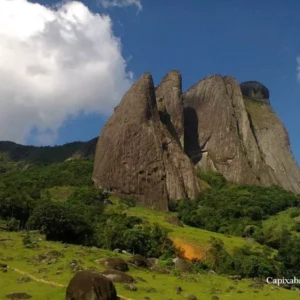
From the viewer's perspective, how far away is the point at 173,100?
14138 centimetres

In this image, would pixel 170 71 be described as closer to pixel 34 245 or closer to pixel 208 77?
pixel 208 77

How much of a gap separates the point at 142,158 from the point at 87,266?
67.4 m

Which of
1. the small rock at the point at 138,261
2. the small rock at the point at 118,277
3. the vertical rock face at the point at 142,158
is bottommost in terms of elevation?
the small rock at the point at 118,277

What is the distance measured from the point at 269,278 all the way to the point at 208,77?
111 metres

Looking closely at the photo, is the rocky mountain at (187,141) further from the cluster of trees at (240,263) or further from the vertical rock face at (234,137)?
the cluster of trees at (240,263)

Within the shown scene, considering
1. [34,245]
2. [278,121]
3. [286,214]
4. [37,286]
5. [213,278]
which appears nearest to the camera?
[37,286]

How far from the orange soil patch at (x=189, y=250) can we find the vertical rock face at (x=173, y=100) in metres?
68.7

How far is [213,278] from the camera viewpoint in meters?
46.0

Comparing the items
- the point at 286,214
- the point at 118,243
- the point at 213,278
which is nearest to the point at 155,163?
the point at 286,214

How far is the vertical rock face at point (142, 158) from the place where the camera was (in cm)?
10606

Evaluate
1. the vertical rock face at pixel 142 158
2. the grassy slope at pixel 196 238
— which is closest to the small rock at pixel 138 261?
the grassy slope at pixel 196 238

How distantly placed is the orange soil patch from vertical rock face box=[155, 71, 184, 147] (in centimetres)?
6868

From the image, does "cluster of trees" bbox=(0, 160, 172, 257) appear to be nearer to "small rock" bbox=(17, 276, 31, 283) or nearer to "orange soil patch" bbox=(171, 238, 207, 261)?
"orange soil patch" bbox=(171, 238, 207, 261)

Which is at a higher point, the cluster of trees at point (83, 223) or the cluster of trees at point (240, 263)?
the cluster of trees at point (83, 223)
